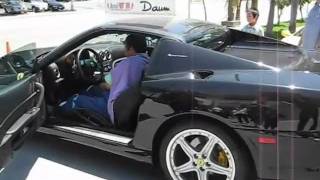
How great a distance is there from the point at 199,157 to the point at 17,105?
4.65 ft

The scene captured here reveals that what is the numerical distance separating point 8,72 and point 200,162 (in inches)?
69.4

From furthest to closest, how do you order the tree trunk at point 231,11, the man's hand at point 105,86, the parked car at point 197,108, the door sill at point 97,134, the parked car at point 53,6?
the parked car at point 53,6 → the tree trunk at point 231,11 → the man's hand at point 105,86 → the door sill at point 97,134 → the parked car at point 197,108

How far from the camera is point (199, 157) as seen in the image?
3543mm

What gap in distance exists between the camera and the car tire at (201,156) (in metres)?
3.35

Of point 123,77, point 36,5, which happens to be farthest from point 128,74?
point 36,5

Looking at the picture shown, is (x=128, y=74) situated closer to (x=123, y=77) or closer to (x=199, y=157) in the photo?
(x=123, y=77)

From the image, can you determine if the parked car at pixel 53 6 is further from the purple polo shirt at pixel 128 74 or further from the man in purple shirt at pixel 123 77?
the purple polo shirt at pixel 128 74

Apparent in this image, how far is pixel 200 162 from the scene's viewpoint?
355 cm

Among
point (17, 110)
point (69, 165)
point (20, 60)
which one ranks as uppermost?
point (20, 60)

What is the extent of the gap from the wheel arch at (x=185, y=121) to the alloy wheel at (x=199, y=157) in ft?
0.28

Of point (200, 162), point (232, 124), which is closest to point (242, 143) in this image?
point (232, 124)

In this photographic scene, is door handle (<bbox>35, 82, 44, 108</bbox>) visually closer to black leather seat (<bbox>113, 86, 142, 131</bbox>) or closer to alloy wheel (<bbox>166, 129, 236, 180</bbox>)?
black leather seat (<bbox>113, 86, 142, 131</bbox>)

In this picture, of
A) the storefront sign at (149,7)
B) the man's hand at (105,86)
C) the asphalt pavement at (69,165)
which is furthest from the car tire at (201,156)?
the storefront sign at (149,7)

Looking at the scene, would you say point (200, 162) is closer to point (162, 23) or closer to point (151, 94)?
point (151, 94)
